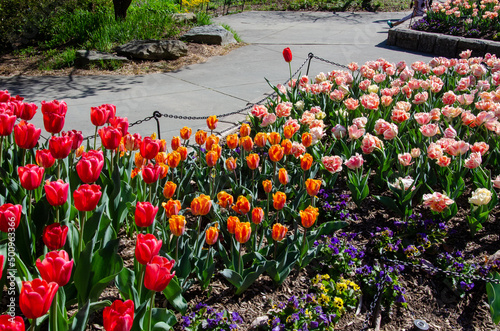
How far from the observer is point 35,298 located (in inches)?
50.6

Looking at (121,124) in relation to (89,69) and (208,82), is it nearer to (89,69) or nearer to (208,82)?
(208,82)

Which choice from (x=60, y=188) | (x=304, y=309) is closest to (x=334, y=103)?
(x=304, y=309)

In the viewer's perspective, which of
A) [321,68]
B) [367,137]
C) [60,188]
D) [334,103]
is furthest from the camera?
[321,68]

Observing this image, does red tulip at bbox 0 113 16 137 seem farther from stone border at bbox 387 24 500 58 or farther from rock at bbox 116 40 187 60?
stone border at bbox 387 24 500 58

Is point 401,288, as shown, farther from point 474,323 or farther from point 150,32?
point 150,32

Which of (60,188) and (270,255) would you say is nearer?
(60,188)

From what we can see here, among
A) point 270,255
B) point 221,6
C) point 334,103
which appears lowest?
point 270,255

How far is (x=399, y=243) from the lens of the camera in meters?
2.93

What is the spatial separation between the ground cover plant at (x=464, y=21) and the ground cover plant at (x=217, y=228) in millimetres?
6690

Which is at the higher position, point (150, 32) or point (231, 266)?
point (150, 32)

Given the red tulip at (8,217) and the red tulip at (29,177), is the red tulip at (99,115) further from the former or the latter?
the red tulip at (8,217)

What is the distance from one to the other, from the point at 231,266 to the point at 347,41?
929 cm

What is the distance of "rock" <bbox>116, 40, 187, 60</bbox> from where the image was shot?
8133 millimetres

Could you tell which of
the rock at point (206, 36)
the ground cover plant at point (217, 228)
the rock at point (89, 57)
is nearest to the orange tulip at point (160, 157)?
the ground cover plant at point (217, 228)
